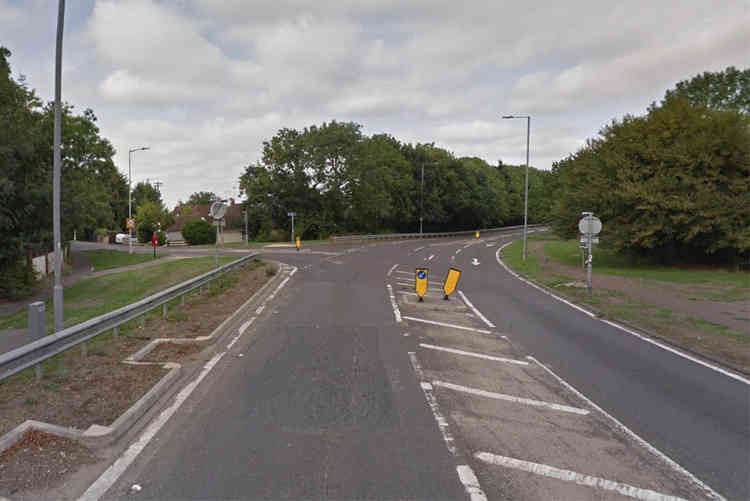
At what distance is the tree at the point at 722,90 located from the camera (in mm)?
50781

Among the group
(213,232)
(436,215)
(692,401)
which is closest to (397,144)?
(436,215)

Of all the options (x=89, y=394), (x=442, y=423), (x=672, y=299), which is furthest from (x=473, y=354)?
(x=672, y=299)

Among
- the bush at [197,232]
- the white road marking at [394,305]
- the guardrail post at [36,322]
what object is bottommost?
the white road marking at [394,305]

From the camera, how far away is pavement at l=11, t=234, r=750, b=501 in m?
4.41

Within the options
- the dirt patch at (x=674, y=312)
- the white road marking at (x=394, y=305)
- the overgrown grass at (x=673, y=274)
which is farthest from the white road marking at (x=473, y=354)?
the overgrown grass at (x=673, y=274)

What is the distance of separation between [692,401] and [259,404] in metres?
5.86

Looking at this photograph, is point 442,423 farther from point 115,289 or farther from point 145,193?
point 145,193

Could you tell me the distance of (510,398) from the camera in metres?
6.73

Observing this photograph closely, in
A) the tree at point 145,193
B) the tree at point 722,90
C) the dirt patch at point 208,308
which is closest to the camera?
the dirt patch at point 208,308

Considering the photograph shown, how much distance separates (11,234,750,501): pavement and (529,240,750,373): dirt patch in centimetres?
82

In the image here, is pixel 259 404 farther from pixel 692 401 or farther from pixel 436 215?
pixel 436 215

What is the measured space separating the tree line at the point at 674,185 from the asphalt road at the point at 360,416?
17959 mm

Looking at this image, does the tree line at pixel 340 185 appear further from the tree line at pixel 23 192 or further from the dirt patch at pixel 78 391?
the dirt patch at pixel 78 391

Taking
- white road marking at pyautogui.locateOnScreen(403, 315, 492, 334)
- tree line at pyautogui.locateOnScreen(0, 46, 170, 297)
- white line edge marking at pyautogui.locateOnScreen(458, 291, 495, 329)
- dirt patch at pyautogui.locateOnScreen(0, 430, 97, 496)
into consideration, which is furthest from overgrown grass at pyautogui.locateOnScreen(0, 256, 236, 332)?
white line edge marking at pyautogui.locateOnScreen(458, 291, 495, 329)
